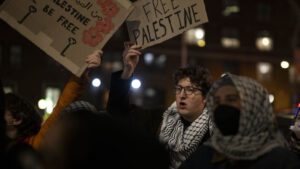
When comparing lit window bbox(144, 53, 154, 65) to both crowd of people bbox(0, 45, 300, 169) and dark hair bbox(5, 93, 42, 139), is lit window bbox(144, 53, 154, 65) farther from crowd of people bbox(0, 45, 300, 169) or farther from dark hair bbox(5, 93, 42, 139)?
dark hair bbox(5, 93, 42, 139)

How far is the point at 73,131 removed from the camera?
6.93 feet

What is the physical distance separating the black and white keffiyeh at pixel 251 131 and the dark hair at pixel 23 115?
1918 millimetres

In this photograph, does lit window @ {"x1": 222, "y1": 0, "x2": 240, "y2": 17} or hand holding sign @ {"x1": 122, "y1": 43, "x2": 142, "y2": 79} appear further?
lit window @ {"x1": 222, "y1": 0, "x2": 240, "y2": 17}

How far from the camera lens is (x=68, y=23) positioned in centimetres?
531

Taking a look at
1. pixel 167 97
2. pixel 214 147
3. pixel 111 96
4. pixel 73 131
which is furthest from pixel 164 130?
pixel 167 97

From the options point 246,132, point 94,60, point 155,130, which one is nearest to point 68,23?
point 94,60

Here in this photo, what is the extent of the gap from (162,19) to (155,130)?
99 centimetres

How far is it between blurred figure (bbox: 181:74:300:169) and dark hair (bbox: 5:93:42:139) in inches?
74.7

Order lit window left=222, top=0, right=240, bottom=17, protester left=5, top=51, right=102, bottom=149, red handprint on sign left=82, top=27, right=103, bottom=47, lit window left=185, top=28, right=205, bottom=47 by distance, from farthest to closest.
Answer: lit window left=222, top=0, right=240, bottom=17 < lit window left=185, top=28, right=205, bottom=47 < red handprint on sign left=82, top=27, right=103, bottom=47 < protester left=5, top=51, right=102, bottom=149

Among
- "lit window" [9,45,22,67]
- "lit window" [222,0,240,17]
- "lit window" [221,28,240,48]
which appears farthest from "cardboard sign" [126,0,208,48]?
"lit window" [222,0,240,17]

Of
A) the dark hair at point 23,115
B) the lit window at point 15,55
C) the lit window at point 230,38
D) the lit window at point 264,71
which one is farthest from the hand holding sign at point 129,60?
the lit window at point 264,71

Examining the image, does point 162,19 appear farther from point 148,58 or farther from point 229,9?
point 229,9

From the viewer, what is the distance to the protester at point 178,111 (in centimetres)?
452

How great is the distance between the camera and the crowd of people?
83.4 inches
